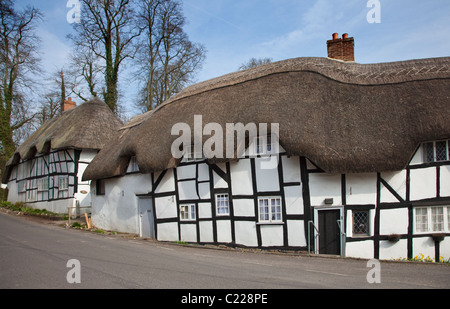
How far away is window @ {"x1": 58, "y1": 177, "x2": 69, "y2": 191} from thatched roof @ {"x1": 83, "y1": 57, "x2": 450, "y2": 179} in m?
10.3

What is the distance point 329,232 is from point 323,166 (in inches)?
92.9

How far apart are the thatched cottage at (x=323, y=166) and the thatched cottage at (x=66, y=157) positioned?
10.1 m

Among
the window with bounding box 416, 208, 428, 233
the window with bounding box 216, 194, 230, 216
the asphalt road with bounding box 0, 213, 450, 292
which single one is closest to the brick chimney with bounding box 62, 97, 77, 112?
the asphalt road with bounding box 0, 213, 450, 292

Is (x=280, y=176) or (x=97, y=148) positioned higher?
(x=97, y=148)

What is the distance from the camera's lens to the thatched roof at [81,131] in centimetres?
2445

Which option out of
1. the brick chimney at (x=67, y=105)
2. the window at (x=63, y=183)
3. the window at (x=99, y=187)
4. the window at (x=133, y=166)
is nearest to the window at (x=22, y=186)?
the window at (x=63, y=183)

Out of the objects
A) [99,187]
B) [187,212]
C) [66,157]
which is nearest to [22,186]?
[66,157]

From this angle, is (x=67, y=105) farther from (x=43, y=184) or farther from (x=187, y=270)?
(x=187, y=270)

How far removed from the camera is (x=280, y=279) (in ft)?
26.3

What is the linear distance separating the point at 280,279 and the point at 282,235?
5.09 meters
